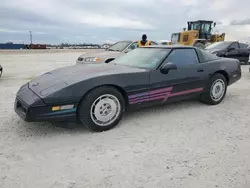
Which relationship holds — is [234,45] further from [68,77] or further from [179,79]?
[68,77]

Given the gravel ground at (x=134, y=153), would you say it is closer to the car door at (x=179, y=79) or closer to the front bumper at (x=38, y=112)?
the front bumper at (x=38, y=112)

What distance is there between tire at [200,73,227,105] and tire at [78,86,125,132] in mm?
1943

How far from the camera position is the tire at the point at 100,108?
3.03m

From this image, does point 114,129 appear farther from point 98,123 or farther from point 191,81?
point 191,81

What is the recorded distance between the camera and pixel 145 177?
2174 millimetres

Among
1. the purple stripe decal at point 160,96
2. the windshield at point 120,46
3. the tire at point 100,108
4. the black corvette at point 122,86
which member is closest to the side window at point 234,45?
the windshield at point 120,46

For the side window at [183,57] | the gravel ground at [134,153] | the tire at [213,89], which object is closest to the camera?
the gravel ground at [134,153]

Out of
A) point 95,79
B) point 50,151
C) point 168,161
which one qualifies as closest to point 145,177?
point 168,161

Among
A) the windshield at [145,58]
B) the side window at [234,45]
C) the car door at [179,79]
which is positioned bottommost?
the car door at [179,79]

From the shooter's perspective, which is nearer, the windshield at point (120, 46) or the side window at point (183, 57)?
the side window at point (183, 57)

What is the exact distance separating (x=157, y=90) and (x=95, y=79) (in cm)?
108

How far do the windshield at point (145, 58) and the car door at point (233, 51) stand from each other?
7991 mm

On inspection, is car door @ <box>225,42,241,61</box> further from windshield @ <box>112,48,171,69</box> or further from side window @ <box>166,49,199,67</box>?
windshield @ <box>112,48,171,69</box>

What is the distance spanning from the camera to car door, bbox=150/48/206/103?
11.9 feet
